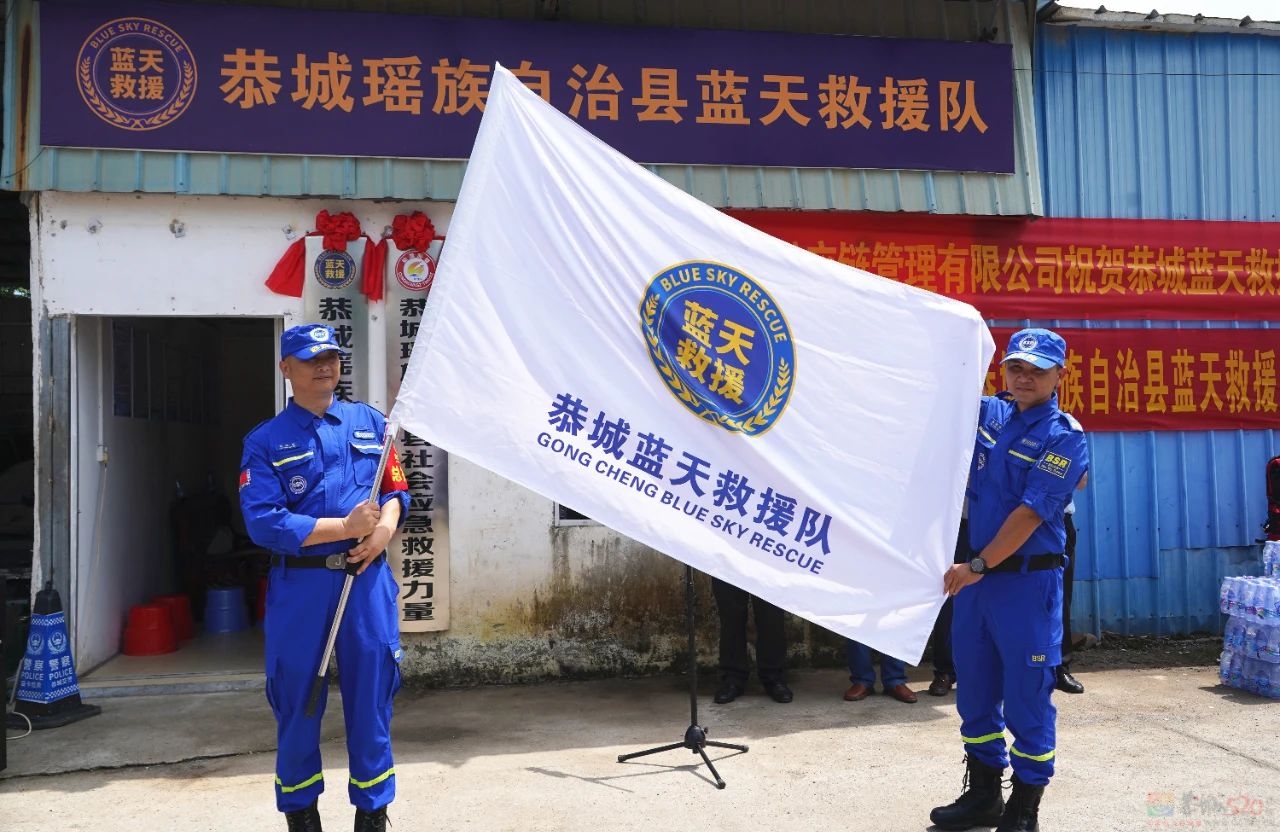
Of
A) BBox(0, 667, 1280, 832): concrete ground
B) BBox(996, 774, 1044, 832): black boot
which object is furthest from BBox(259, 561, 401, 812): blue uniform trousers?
BBox(996, 774, 1044, 832): black boot

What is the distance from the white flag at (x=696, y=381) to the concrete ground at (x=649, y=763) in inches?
51.9

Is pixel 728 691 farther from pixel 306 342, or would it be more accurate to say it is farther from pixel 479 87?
pixel 479 87

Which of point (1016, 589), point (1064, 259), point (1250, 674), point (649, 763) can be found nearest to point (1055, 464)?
point (1016, 589)

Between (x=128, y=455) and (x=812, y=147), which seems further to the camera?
(x=128, y=455)

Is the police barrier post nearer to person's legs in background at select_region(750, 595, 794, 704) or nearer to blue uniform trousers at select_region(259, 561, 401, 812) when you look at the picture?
blue uniform trousers at select_region(259, 561, 401, 812)

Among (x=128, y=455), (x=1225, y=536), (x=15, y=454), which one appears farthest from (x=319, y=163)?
(x=1225, y=536)

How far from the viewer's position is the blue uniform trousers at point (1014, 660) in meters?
4.00

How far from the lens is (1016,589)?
4062mm

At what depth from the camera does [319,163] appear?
21.2 ft

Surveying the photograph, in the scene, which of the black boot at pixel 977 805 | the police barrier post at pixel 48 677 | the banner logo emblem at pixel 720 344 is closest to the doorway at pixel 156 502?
the police barrier post at pixel 48 677

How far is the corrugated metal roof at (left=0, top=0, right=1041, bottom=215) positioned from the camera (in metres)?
6.23

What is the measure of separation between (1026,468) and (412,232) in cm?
411

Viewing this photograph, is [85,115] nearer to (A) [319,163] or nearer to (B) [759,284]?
(A) [319,163]

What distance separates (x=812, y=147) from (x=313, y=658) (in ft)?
16.3
